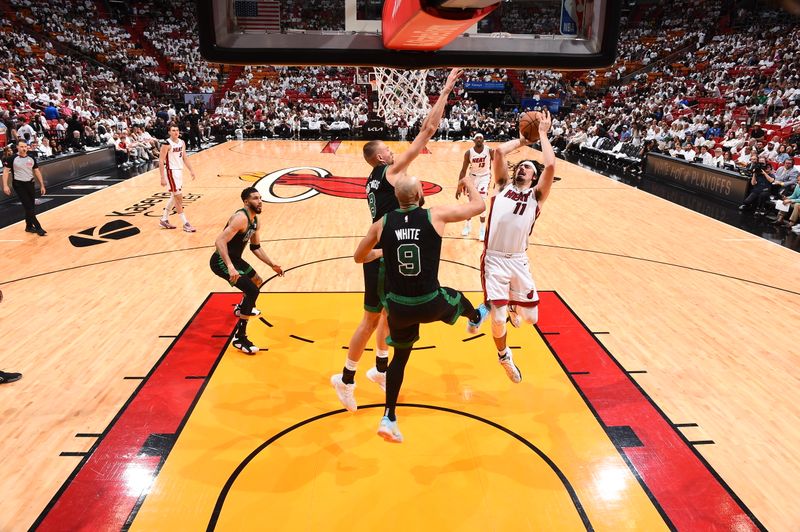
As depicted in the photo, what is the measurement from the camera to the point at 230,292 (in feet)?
23.1

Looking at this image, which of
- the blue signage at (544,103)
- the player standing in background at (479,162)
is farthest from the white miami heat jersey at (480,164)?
the blue signage at (544,103)

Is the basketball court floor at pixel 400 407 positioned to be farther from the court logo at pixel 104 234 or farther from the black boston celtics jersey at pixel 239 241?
the black boston celtics jersey at pixel 239 241

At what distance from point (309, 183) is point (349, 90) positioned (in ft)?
42.2

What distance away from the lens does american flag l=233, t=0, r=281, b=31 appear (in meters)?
3.60

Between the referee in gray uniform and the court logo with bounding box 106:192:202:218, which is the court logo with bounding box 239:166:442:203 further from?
the referee in gray uniform

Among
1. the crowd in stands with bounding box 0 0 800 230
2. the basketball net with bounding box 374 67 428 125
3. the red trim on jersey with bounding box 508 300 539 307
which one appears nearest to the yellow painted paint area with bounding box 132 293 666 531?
the red trim on jersey with bounding box 508 300 539 307

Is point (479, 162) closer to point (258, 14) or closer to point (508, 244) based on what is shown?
point (508, 244)

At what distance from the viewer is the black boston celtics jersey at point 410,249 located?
12.2 feet

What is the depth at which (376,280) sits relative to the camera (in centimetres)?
443

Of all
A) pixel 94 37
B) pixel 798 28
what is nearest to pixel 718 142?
pixel 798 28

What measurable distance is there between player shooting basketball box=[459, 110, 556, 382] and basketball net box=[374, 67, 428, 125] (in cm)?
696

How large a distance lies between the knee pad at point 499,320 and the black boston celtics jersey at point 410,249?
1.12m

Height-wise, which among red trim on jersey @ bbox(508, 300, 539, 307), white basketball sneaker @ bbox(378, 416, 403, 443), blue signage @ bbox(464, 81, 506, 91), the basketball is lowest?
white basketball sneaker @ bbox(378, 416, 403, 443)

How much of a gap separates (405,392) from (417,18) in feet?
9.93
